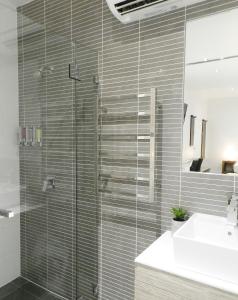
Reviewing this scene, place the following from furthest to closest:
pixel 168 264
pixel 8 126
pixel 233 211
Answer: pixel 8 126
pixel 233 211
pixel 168 264

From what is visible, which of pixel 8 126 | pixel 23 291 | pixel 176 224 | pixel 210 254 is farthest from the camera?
pixel 23 291

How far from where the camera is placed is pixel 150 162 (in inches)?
60.5

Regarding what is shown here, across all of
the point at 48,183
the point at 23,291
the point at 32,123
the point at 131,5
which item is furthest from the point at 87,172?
the point at 131,5

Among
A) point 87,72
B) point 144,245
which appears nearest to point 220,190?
point 144,245

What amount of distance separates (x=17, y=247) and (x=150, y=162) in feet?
4.02

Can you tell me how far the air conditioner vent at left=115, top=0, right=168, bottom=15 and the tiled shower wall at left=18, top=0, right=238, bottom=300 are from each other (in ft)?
0.55

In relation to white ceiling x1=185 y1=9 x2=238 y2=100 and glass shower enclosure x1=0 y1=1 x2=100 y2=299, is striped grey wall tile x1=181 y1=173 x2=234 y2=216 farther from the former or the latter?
glass shower enclosure x1=0 y1=1 x2=100 y2=299

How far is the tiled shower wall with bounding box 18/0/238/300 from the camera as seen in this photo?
5.08 ft

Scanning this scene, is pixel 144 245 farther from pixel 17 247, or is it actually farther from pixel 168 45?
pixel 168 45

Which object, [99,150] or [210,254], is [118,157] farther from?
[210,254]

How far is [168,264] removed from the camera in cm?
112

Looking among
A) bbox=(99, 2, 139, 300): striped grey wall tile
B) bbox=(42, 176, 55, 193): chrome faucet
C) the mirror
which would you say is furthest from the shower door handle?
the mirror

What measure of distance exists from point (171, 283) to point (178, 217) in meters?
0.44

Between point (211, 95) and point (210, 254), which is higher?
point (211, 95)
